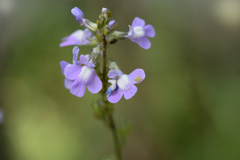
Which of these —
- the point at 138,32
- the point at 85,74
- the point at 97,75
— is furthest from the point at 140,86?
the point at 85,74

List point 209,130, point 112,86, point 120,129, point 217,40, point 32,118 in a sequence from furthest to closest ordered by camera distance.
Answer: point 217,40 → point 32,118 → point 209,130 → point 120,129 → point 112,86

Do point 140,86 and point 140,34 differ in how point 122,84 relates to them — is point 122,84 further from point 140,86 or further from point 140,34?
point 140,86

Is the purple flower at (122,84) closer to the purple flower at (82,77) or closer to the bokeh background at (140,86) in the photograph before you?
the purple flower at (82,77)

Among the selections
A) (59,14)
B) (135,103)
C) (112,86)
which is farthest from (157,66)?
(112,86)

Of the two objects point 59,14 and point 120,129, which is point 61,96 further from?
point 120,129

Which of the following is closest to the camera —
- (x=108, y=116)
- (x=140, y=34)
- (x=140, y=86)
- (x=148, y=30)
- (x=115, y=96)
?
(x=115, y=96)
